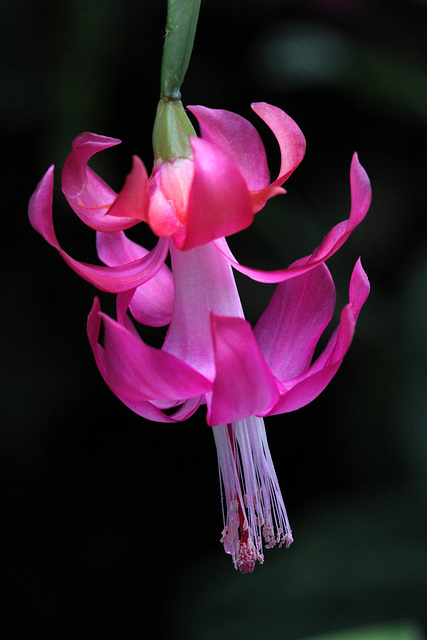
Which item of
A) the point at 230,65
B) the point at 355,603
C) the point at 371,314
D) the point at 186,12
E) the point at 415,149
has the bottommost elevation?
the point at 355,603

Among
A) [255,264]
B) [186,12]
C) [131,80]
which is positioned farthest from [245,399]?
[131,80]

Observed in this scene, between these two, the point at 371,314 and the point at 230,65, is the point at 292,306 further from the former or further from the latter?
the point at 230,65

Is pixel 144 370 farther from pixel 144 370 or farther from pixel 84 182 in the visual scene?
pixel 84 182

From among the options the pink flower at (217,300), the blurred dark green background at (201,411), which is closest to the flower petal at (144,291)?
the pink flower at (217,300)

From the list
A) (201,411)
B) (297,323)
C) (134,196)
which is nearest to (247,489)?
(297,323)

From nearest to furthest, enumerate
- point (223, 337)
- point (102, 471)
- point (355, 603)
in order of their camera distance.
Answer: point (223, 337), point (355, 603), point (102, 471)

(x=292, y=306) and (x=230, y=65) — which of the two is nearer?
A: (x=292, y=306)
